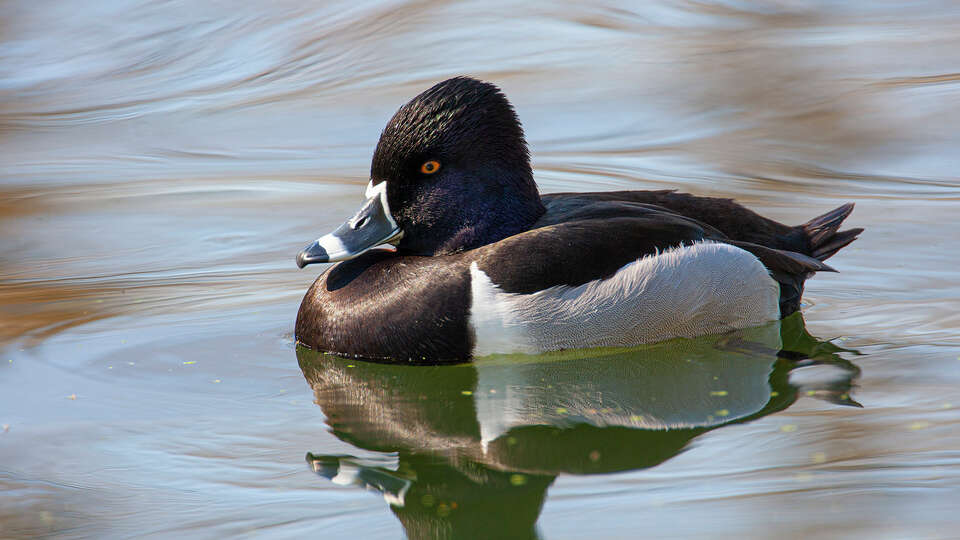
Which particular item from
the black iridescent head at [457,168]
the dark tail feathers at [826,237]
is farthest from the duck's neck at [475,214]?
the dark tail feathers at [826,237]

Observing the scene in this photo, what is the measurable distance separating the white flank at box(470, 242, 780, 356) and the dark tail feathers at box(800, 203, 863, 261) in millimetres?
505

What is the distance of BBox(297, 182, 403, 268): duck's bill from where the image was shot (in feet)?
16.3

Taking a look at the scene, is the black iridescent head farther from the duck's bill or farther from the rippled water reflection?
the rippled water reflection

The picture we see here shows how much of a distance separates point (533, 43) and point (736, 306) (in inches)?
218

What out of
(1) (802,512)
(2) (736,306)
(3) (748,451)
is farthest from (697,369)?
(1) (802,512)

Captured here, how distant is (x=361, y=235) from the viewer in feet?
16.5

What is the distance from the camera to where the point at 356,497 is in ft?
12.1

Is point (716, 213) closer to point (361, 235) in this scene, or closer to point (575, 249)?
point (575, 249)

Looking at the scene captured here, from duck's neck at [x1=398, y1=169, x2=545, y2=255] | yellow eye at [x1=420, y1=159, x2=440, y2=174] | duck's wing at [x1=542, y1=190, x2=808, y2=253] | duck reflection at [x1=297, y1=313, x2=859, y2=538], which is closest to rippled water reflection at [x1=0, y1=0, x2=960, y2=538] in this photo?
duck reflection at [x1=297, y1=313, x2=859, y2=538]

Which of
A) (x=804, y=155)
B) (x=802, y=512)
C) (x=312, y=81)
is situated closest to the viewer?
(x=802, y=512)

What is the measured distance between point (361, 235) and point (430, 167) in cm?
39

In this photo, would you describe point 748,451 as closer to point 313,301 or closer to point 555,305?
point 555,305

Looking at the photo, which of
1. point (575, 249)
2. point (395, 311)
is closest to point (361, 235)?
point (395, 311)

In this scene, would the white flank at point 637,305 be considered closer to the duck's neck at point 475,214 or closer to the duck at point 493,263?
the duck at point 493,263
